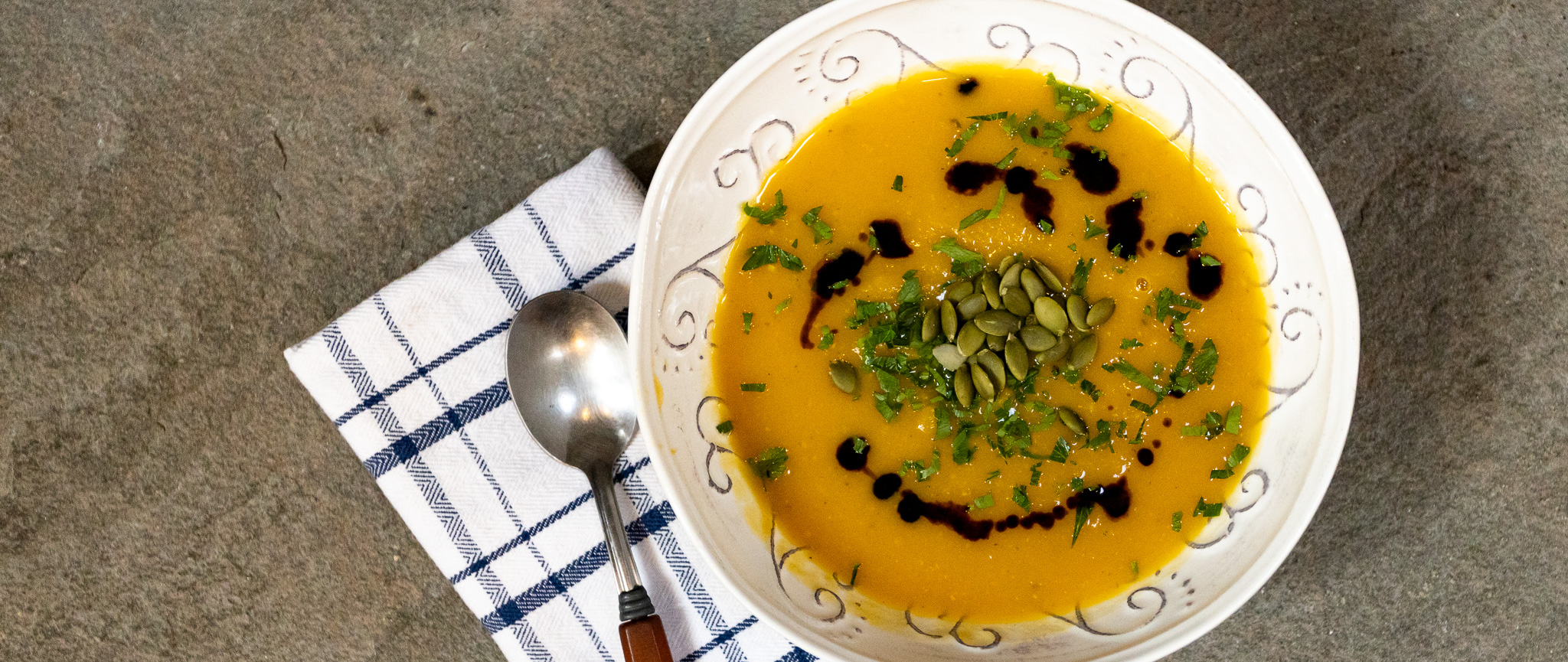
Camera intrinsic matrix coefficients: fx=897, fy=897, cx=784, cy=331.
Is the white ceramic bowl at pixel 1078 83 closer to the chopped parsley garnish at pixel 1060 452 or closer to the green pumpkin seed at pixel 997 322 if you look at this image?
the chopped parsley garnish at pixel 1060 452

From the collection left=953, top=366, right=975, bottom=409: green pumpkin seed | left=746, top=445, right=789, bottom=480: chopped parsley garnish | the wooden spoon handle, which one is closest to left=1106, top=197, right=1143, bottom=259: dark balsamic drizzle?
left=953, top=366, right=975, bottom=409: green pumpkin seed

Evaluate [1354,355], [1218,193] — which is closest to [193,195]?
[1218,193]

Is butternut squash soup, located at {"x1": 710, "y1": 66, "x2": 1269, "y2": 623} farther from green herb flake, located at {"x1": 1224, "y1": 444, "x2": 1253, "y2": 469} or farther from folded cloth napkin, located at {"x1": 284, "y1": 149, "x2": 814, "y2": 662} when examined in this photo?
folded cloth napkin, located at {"x1": 284, "y1": 149, "x2": 814, "y2": 662}

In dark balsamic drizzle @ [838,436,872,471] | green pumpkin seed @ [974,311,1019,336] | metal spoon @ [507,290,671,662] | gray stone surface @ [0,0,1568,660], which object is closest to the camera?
green pumpkin seed @ [974,311,1019,336]

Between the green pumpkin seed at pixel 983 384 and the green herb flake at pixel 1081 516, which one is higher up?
the green pumpkin seed at pixel 983 384

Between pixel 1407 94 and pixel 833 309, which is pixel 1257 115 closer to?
pixel 1407 94

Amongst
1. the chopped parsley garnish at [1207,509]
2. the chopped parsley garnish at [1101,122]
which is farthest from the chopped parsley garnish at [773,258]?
the chopped parsley garnish at [1207,509]
